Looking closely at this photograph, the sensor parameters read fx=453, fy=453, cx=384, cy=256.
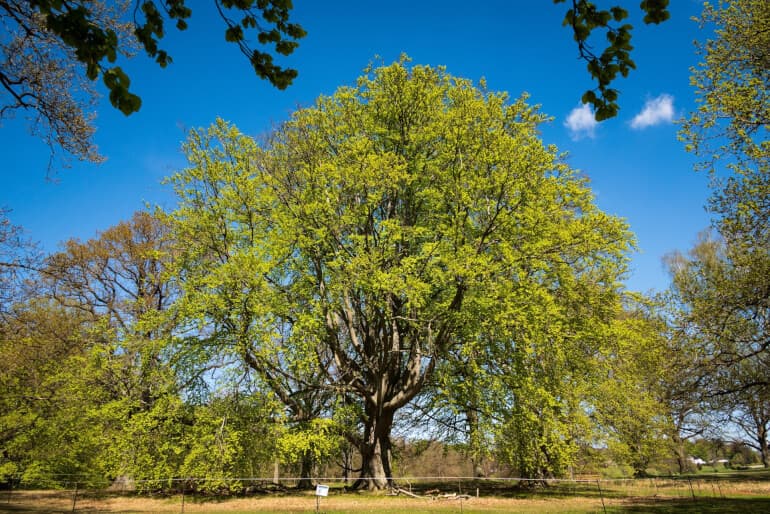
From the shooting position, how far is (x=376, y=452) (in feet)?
63.3

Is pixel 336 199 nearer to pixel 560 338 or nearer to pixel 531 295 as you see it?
pixel 531 295

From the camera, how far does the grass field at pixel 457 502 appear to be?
46.7 feet

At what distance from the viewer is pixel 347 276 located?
16.2 meters

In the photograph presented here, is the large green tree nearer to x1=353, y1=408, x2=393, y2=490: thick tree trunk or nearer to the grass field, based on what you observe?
x1=353, y1=408, x2=393, y2=490: thick tree trunk

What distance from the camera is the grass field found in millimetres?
14227

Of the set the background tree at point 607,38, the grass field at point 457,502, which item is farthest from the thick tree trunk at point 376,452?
the background tree at point 607,38

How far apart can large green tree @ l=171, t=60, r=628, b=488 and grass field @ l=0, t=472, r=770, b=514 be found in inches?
136

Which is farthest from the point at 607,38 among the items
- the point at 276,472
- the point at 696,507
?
the point at 276,472

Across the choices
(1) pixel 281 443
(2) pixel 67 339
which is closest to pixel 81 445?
(2) pixel 67 339

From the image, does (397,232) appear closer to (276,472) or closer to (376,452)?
(376,452)

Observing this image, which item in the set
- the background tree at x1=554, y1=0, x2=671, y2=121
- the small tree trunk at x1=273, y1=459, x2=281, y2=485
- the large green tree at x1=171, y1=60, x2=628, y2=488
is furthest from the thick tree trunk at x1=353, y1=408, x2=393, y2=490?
the background tree at x1=554, y1=0, x2=671, y2=121

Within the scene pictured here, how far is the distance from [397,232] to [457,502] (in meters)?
10.2

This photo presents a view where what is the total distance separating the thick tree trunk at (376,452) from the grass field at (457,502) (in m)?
1.09

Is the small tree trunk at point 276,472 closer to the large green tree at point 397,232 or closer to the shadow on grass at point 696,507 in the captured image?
the large green tree at point 397,232
